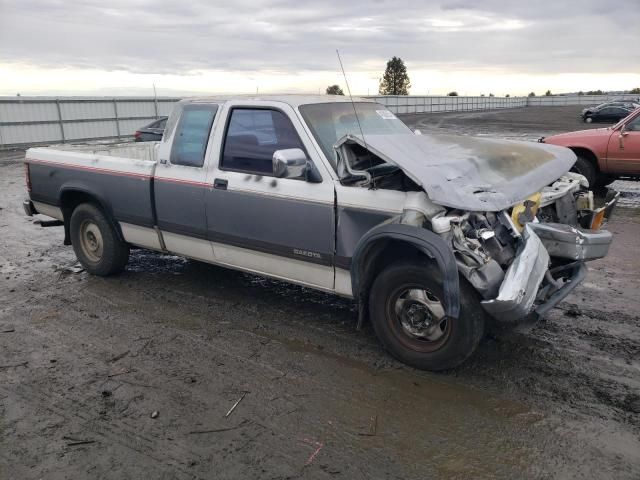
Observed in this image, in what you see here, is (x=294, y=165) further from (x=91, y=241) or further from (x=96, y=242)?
(x=91, y=241)

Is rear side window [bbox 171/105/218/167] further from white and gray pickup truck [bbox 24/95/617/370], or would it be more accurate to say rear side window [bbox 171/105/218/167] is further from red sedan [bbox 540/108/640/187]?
red sedan [bbox 540/108/640/187]

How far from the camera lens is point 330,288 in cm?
436

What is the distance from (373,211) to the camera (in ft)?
13.0

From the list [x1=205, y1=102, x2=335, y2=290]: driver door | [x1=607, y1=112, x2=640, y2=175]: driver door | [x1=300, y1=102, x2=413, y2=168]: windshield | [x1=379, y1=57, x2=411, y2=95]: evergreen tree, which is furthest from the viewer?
[x1=379, y1=57, x2=411, y2=95]: evergreen tree

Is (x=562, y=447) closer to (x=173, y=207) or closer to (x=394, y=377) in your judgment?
(x=394, y=377)

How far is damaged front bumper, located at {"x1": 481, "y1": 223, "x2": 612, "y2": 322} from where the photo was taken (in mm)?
3418

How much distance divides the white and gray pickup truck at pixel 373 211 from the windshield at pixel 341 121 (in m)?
0.01

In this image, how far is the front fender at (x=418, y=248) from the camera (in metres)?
3.42

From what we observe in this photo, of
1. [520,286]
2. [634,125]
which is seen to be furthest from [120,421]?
[634,125]

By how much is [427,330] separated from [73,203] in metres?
4.44

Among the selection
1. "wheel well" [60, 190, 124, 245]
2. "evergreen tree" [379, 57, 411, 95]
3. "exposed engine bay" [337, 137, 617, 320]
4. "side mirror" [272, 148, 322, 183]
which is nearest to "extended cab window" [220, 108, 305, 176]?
"side mirror" [272, 148, 322, 183]

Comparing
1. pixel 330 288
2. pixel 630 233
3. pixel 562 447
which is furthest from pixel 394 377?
pixel 630 233

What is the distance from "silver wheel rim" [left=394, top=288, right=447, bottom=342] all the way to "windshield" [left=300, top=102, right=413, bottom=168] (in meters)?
1.19

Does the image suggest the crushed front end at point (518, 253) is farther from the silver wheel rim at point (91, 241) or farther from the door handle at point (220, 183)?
the silver wheel rim at point (91, 241)
